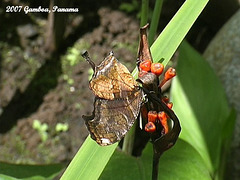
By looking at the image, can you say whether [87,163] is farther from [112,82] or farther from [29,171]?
[29,171]

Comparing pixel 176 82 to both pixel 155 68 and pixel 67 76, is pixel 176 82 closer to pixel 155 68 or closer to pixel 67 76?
pixel 67 76

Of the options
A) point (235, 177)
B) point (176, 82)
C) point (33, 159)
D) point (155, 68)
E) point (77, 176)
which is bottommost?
point (235, 177)

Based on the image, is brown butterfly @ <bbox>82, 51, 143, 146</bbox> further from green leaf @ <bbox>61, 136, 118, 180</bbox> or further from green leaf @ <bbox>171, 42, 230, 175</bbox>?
green leaf @ <bbox>171, 42, 230, 175</bbox>

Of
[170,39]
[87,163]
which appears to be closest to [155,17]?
[170,39]

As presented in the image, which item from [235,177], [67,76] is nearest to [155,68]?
[235,177]

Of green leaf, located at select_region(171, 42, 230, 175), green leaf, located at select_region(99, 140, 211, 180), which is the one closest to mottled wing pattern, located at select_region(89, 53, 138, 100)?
green leaf, located at select_region(99, 140, 211, 180)

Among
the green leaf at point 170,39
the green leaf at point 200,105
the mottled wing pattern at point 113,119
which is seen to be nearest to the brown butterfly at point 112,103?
the mottled wing pattern at point 113,119

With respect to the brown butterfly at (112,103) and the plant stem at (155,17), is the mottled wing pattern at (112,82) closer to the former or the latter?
the brown butterfly at (112,103)
